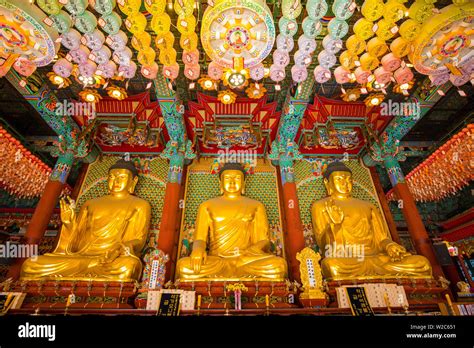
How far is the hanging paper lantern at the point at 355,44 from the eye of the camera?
177 inches

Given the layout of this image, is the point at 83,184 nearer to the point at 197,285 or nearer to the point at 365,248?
the point at 197,285

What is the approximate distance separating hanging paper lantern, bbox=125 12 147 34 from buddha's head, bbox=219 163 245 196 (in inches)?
147

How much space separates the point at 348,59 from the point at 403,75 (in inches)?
43.7

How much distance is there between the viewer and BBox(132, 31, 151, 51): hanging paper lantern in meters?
4.40

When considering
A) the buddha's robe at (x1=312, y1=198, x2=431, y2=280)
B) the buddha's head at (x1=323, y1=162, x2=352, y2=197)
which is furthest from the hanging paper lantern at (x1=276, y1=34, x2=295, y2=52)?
the buddha's robe at (x1=312, y1=198, x2=431, y2=280)

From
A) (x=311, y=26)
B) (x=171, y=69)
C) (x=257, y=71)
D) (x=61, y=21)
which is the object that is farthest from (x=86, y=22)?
(x=311, y=26)

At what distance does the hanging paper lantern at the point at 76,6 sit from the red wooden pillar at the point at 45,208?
3754 millimetres

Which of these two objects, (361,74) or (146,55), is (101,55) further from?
(361,74)

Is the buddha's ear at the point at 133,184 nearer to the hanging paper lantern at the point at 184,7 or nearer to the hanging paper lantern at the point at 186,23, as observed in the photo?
the hanging paper lantern at the point at 186,23

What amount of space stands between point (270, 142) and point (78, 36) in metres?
5.01

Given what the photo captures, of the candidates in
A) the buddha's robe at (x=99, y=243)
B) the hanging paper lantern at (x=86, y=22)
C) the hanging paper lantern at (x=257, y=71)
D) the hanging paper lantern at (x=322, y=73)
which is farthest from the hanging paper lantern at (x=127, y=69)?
the hanging paper lantern at (x=322, y=73)

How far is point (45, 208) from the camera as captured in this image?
233 inches
